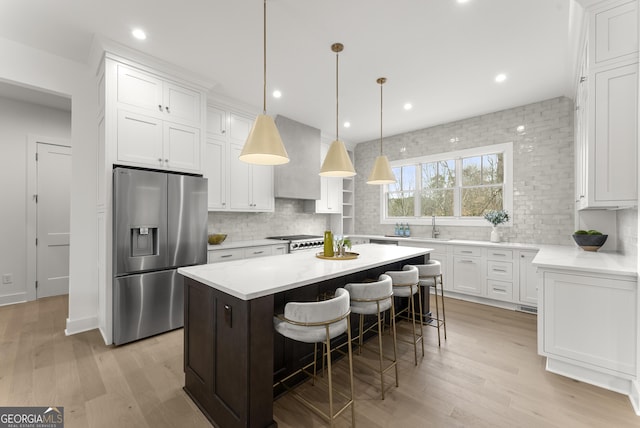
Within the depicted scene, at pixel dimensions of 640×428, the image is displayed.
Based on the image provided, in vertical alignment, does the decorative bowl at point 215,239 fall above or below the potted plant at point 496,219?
below

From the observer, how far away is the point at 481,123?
15.2 ft

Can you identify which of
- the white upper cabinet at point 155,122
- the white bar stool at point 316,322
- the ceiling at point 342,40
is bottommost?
the white bar stool at point 316,322

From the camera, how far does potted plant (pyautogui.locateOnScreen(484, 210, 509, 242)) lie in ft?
13.8

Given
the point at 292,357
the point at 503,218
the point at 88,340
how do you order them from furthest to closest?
the point at 503,218 → the point at 88,340 → the point at 292,357

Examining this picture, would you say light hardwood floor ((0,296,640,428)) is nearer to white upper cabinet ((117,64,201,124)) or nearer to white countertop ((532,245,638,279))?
white countertop ((532,245,638,279))

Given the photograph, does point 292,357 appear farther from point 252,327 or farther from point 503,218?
point 503,218

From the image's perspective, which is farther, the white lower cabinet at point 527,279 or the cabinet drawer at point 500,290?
the cabinet drawer at point 500,290

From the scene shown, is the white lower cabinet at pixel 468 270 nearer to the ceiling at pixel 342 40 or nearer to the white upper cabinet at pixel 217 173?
the ceiling at pixel 342 40

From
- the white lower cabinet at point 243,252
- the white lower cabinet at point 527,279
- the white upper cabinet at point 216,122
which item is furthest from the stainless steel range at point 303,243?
the white lower cabinet at point 527,279

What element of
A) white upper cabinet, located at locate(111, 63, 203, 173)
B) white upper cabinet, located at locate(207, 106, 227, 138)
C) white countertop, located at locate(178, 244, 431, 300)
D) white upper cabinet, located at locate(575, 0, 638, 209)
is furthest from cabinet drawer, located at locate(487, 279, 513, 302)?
white upper cabinet, located at locate(207, 106, 227, 138)

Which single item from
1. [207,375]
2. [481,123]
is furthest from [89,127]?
[481,123]

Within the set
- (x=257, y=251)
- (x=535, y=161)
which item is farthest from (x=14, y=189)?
(x=535, y=161)

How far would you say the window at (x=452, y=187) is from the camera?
453 cm

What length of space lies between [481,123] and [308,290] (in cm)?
425
